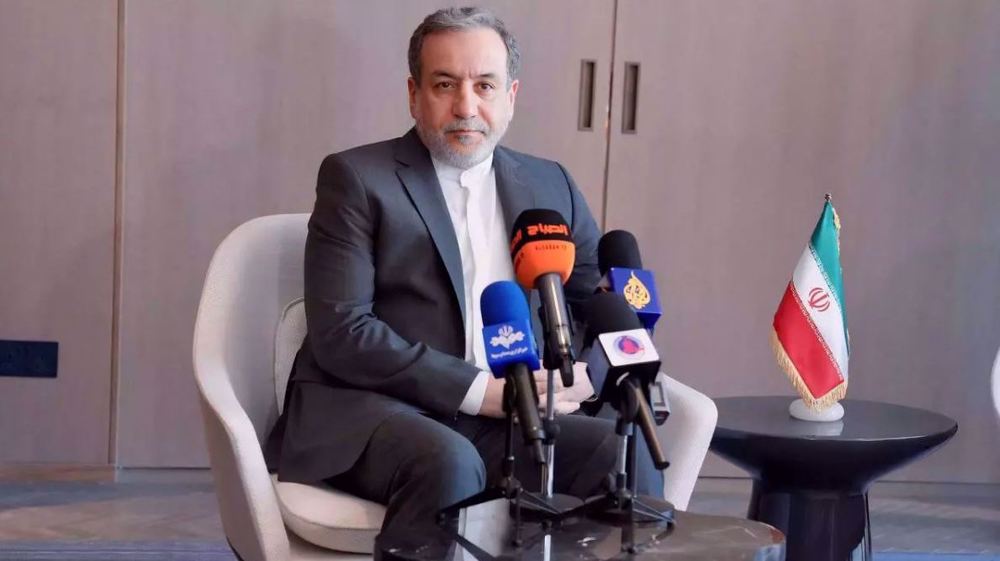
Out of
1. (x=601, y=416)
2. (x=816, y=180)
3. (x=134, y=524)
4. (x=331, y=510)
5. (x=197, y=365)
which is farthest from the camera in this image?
(x=816, y=180)

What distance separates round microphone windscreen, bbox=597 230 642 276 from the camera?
2041 mm

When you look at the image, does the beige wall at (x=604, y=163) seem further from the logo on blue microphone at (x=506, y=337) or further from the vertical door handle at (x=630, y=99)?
the logo on blue microphone at (x=506, y=337)

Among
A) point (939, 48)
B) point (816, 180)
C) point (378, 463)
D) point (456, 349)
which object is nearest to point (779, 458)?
point (456, 349)

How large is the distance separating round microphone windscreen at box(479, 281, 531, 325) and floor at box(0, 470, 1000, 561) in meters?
1.92

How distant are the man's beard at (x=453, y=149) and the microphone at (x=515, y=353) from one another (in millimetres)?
894

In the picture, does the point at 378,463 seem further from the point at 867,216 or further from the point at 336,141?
the point at 867,216

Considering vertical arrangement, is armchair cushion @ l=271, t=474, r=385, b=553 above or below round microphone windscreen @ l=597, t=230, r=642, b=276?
below

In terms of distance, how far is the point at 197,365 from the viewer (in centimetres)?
245

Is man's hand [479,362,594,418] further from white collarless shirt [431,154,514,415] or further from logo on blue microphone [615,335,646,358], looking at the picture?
logo on blue microphone [615,335,646,358]

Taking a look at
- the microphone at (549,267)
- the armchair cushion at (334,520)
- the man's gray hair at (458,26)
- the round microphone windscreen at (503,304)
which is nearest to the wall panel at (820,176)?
the man's gray hair at (458,26)

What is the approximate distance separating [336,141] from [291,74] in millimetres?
247

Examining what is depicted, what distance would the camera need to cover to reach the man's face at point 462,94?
103 inches

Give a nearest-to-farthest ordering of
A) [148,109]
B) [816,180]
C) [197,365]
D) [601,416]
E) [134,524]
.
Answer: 1. [197,365]
2. [601,416]
3. [134,524]
4. [148,109]
5. [816,180]

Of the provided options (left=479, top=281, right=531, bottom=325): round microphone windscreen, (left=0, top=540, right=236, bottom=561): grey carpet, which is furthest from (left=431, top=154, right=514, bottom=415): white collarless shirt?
(left=0, top=540, right=236, bottom=561): grey carpet
